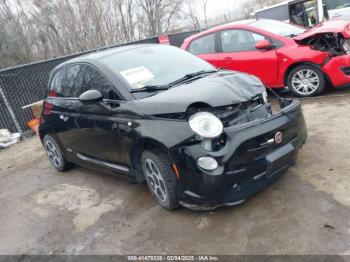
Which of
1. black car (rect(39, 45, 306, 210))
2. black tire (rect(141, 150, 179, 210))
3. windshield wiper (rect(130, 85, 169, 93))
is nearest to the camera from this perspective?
black car (rect(39, 45, 306, 210))

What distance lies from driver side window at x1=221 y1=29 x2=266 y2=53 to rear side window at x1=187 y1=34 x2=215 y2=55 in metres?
0.26

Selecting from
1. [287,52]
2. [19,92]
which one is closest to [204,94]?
[287,52]

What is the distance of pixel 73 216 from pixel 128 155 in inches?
43.1

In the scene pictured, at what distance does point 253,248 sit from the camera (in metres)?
3.03

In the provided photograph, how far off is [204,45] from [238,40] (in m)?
0.81

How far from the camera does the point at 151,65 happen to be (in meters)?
4.33

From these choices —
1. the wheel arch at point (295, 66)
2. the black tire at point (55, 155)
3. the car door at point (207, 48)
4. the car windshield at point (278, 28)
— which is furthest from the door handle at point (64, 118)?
the car windshield at point (278, 28)

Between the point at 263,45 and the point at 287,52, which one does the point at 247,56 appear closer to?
the point at 263,45

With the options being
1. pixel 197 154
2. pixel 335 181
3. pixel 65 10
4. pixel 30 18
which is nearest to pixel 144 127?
pixel 197 154

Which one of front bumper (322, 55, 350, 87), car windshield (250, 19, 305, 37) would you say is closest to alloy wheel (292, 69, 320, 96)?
front bumper (322, 55, 350, 87)

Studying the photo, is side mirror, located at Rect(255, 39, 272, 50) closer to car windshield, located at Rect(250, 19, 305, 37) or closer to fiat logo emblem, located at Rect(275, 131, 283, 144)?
car windshield, located at Rect(250, 19, 305, 37)

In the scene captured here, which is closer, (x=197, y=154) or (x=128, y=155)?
(x=197, y=154)

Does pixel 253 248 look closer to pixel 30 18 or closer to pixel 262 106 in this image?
pixel 262 106

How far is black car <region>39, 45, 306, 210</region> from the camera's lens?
3.23 m
